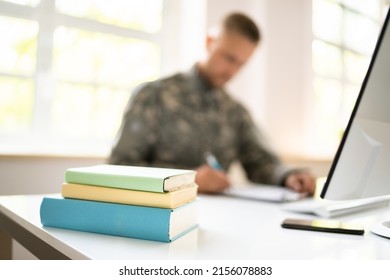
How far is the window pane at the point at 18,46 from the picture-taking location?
132 cm

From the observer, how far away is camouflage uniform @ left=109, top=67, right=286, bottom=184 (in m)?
1.18

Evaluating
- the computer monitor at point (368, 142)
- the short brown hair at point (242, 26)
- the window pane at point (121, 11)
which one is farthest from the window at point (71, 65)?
the computer monitor at point (368, 142)

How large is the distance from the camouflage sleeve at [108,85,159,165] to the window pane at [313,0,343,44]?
4.54 feet

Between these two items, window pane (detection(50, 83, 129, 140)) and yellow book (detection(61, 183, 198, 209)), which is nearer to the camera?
yellow book (detection(61, 183, 198, 209))

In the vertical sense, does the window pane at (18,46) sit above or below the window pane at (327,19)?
below

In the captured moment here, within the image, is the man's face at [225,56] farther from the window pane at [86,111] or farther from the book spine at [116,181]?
the book spine at [116,181]

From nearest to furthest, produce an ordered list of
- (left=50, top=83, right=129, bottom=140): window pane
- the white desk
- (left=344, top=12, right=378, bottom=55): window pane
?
the white desk, (left=50, top=83, right=129, bottom=140): window pane, (left=344, top=12, right=378, bottom=55): window pane

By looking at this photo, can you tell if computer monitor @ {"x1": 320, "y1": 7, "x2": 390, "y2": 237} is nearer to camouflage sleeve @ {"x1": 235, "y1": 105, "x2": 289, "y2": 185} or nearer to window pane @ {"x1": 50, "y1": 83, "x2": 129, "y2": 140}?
camouflage sleeve @ {"x1": 235, "y1": 105, "x2": 289, "y2": 185}

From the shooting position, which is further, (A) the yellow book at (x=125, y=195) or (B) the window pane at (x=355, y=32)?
(B) the window pane at (x=355, y=32)

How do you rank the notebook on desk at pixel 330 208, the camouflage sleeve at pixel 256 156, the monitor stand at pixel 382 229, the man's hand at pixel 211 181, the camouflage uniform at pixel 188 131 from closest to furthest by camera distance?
the monitor stand at pixel 382 229
the notebook on desk at pixel 330 208
the man's hand at pixel 211 181
the camouflage uniform at pixel 188 131
the camouflage sleeve at pixel 256 156

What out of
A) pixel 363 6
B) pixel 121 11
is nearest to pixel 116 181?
pixel 121 11

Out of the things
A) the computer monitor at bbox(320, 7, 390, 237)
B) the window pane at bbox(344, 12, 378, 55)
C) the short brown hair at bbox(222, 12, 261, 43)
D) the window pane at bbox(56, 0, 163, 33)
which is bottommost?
the computer monitor at bbox(320, 7, 390, 237)

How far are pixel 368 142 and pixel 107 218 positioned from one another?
37 cm

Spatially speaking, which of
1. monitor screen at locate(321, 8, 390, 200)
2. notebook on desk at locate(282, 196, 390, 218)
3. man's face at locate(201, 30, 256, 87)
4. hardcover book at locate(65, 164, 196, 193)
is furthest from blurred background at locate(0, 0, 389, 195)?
hardcover book at locate(65, 164, 196, 193)
